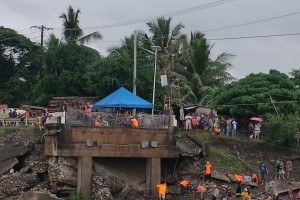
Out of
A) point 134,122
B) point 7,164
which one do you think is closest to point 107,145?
point 134,122

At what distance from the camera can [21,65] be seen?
60.4 m

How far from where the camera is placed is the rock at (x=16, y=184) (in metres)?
31.6

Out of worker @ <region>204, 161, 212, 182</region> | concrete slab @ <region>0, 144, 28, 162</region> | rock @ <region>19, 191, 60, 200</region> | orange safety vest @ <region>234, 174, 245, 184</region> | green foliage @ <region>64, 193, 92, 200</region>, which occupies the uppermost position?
concrete slab @ <region>0, 144, 28, 162</region>

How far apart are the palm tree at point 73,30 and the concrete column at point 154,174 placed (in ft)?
75.2

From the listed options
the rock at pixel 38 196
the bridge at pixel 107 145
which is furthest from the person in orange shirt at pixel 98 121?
the rock at pixel 38 196

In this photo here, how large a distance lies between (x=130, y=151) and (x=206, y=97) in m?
16.5

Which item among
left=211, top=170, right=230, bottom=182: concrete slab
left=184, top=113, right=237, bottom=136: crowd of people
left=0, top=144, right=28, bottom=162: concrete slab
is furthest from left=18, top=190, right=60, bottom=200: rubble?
left=184, top=113, right=237, bottom=136: crowd of people

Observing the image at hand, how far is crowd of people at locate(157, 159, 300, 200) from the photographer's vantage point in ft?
103

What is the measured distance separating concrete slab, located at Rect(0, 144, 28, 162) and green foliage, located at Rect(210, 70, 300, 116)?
15.6 metres

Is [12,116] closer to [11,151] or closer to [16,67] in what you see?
[11,151]

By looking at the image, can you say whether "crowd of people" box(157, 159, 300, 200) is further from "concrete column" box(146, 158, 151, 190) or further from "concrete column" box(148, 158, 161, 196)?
"concrete column" box(146, 158, 151, 190)

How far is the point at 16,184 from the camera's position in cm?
3184

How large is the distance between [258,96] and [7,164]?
18727 millimetres

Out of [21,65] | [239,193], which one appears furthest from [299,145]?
[21,65]
